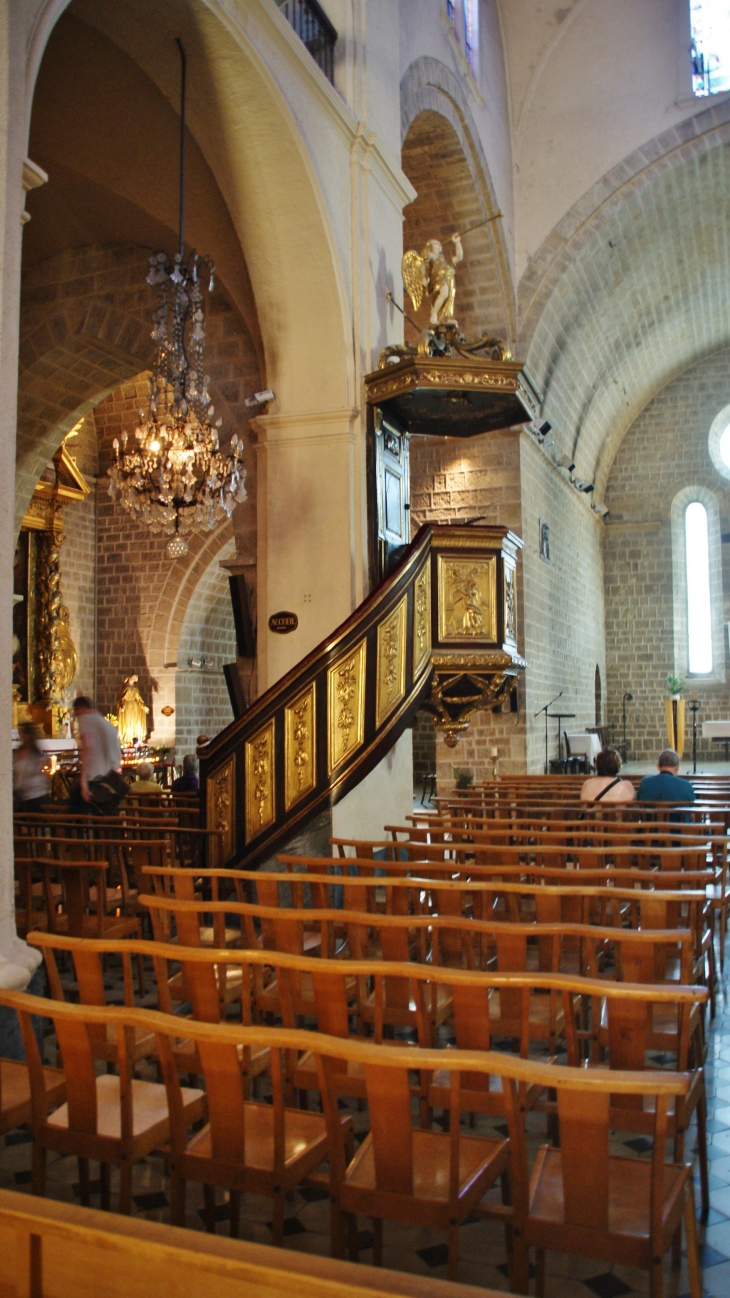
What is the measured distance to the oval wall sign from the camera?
25.0ft

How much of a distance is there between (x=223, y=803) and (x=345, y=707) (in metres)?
0.91

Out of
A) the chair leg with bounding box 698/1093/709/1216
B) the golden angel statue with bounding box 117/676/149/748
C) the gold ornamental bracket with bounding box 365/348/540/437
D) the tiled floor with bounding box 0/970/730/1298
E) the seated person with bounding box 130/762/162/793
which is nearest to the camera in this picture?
the tiled floor with bounding box 0/970/730/1298

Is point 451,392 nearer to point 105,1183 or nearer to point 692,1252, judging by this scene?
point 105,1183

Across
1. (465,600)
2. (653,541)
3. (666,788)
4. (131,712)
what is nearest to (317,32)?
(465,600)

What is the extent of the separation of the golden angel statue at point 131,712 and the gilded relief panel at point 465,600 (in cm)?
1026

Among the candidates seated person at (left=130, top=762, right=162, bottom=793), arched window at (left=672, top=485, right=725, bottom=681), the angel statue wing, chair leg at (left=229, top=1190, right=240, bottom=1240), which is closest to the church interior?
chair leg at (left=229, top=1190, right=240, bottom=1240)

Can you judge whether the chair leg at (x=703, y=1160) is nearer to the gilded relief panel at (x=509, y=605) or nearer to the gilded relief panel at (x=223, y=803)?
the gilded relief panel at (x=223, y=803)

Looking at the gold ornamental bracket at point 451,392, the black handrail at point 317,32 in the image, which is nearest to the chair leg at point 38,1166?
the gold ornamental bracket at point 451,392

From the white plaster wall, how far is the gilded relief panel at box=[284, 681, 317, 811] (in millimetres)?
1077

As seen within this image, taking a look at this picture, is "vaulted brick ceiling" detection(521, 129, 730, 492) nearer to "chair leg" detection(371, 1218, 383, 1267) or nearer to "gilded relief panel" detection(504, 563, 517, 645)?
"gilded relief panel" detection(504, 563, 517, 645)

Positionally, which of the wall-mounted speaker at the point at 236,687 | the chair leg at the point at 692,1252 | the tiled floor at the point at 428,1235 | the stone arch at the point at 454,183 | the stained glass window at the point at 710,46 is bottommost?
the tiled floor at the point at 428,1235

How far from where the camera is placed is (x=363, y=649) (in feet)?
20.1

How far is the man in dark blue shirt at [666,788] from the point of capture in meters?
6.79

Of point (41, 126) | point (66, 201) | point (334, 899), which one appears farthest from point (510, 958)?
A: point (66, 201)
